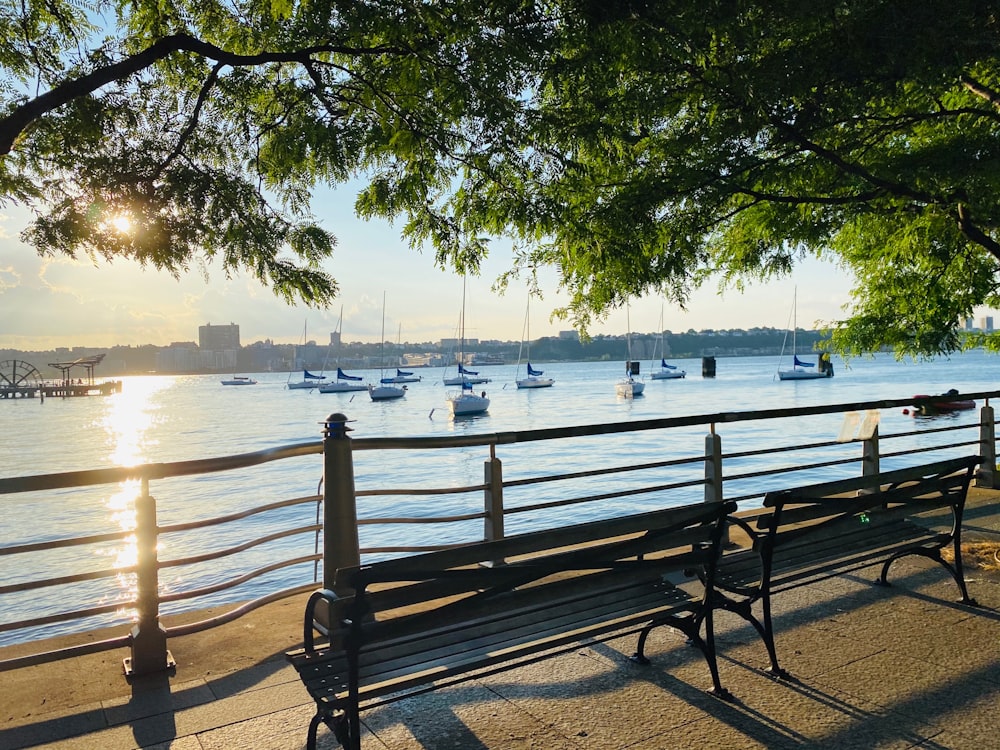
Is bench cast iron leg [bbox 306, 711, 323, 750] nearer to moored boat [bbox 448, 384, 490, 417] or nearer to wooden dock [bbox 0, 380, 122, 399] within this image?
moored boat [bbox 448, 384, 490, 417]

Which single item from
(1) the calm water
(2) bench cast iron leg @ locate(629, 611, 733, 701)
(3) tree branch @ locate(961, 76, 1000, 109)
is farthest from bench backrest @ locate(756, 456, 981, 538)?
(1) the calm water

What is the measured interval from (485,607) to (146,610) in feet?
7.28

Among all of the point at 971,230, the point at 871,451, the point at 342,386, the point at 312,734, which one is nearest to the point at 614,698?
the point at 312,734

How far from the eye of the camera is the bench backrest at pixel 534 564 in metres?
2.97

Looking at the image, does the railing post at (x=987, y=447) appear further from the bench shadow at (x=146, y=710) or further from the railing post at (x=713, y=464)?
the bench shadow at (x=146, y=710)

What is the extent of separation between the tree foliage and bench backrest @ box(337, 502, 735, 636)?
109 inches

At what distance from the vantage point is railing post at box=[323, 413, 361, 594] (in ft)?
15.8

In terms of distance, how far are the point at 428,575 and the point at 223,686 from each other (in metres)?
1.83

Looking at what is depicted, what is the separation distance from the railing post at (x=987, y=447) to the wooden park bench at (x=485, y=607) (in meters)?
7.11

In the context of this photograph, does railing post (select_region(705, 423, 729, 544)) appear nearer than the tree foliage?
No

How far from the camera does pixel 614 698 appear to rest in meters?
3.92

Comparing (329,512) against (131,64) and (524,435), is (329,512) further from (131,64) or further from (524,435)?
(131,64)

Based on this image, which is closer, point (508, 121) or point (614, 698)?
point (614, 698)

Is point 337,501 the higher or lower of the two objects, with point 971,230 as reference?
lower
